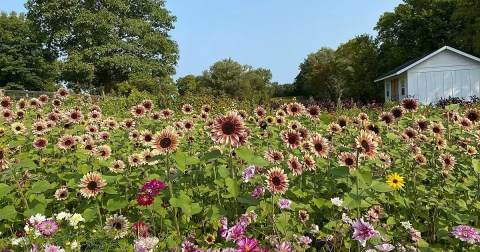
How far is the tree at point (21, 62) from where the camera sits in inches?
1634

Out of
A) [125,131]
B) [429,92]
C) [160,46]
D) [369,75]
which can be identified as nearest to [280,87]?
[369,75]

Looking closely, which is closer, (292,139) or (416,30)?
(292,139)

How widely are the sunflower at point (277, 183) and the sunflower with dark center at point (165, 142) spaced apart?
608 mm

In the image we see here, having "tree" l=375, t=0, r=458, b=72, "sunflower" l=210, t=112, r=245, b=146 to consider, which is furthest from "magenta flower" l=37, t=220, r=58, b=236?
"tree" l=375, t=0, r=458, b=72

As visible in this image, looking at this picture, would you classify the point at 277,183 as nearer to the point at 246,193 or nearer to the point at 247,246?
the point at 246,193

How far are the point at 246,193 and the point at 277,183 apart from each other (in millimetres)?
394

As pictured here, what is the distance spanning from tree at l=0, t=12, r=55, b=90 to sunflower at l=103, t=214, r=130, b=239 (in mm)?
42359

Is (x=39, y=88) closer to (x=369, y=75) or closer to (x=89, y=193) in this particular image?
(x=369, y=75)

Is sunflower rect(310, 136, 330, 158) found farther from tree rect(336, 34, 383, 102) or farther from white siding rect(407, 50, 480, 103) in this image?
tree rect(336, 34, 383, 102)

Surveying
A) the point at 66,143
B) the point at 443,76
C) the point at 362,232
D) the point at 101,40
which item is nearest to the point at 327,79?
the point at 443,76

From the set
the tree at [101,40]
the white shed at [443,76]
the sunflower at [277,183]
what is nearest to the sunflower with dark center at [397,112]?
the sunflower at [277,183]

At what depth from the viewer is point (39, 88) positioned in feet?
146

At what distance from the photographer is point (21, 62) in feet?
137

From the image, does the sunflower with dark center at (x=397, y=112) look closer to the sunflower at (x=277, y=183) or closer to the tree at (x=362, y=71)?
the sunflower at (x=277, y=183)
